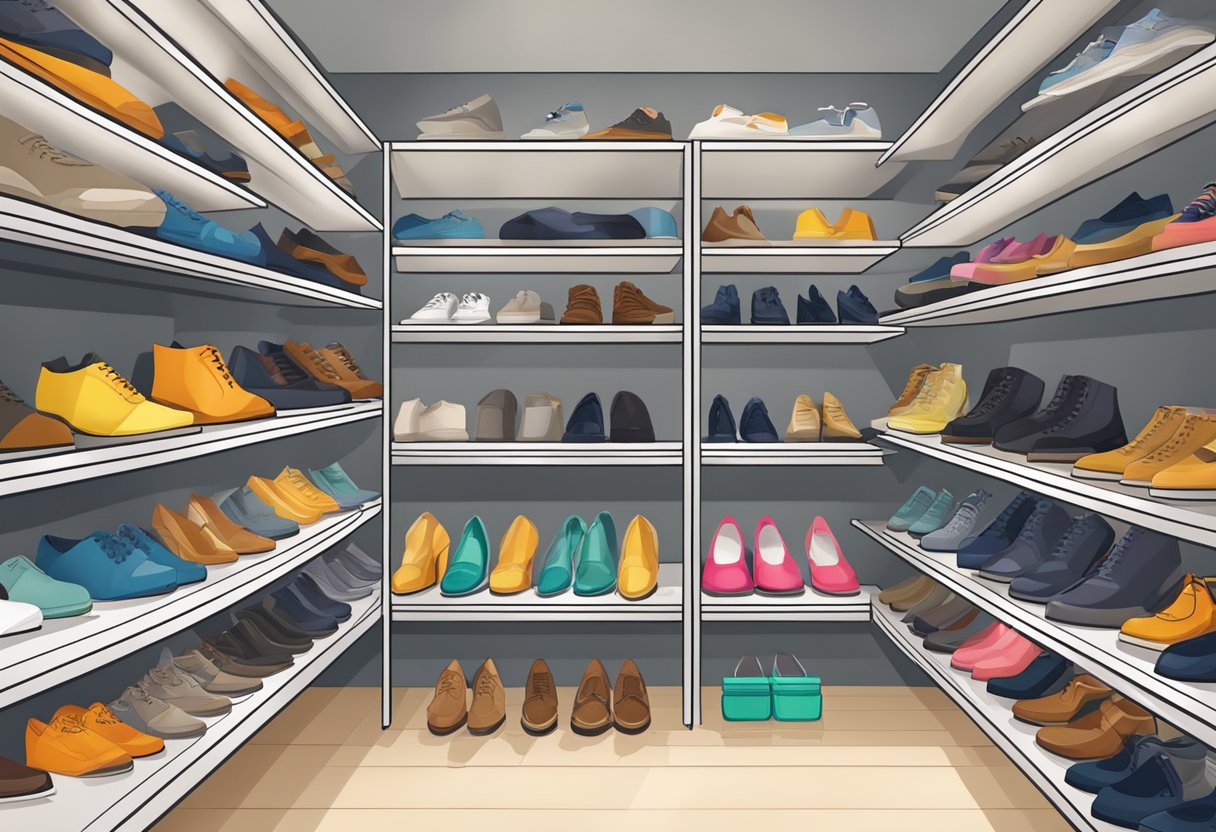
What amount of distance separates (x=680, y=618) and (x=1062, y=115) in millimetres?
2012

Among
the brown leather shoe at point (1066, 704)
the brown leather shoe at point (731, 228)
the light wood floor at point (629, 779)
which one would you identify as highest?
the brown leather shoe at point (731, 228)

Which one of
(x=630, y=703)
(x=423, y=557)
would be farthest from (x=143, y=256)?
(x=630, y=703)

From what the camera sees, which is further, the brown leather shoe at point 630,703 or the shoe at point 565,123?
the shoe at point 565,123

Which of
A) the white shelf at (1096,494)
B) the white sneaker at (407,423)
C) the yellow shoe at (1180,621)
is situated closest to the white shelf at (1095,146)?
the white shelf at (1096,494)

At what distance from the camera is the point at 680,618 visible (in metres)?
2.67

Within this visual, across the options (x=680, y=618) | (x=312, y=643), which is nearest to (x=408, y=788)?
(x=312, y=643)

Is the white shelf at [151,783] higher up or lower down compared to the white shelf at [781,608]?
lower down

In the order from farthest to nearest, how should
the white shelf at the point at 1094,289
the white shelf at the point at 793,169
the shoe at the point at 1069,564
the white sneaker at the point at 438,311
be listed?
Result: the white sneaker at the point at 438,311
the white shelf at the point at 793,169
the shoe at the point at 1069,564
the white shelf at the point at 1094,289

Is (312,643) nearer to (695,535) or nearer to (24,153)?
(695,535)

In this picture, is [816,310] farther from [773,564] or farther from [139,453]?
[139,453]

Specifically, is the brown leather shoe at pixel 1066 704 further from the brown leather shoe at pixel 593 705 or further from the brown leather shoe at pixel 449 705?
the brown leather shoe at pixel 449 705

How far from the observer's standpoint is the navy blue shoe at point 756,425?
280 cm

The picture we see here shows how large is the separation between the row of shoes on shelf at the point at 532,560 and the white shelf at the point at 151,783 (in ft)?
2.52

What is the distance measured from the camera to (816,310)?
9.29ft
